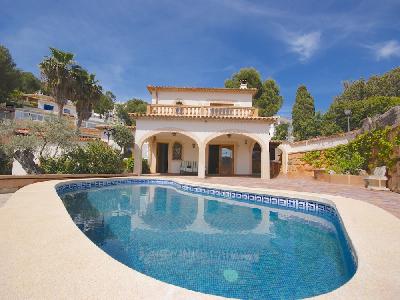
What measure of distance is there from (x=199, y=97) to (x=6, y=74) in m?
29.6

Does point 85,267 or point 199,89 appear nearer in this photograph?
point 85,267

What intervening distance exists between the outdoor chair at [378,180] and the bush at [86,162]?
14743 mm

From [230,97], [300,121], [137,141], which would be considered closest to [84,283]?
[137,141]

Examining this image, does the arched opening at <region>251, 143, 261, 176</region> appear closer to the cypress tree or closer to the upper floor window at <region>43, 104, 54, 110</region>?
the cypress tree

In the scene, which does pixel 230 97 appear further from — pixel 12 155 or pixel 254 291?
pixel 254 291

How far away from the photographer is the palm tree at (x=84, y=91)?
23.1 meters

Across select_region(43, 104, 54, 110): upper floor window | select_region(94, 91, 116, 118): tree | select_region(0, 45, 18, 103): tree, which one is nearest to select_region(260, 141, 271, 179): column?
select_region(0, 45, 18, 103): tree

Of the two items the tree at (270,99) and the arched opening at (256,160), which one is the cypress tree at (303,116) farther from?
the arched opening at (256,160)

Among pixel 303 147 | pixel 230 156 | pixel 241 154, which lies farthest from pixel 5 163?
pixel 303 147

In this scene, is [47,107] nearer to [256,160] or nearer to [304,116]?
[256,160]

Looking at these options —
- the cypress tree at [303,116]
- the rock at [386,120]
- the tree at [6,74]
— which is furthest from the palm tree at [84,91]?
the cypress tree at [303,116]

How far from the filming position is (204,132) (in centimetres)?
1805

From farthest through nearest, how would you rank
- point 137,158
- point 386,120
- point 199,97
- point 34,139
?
1. point 199,97
2. point 137,158
3. point 34,139
4. point 386,120

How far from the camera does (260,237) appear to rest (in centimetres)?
582
